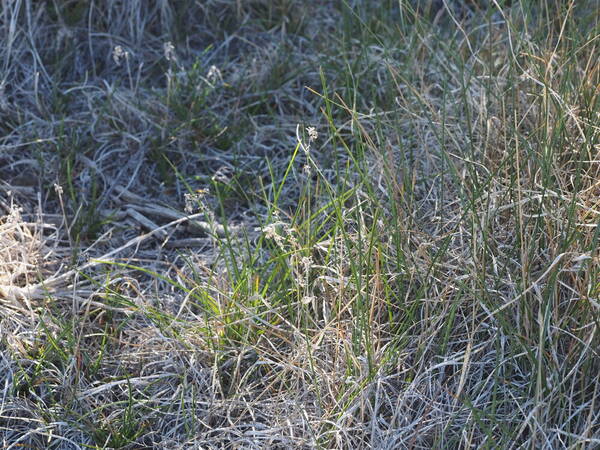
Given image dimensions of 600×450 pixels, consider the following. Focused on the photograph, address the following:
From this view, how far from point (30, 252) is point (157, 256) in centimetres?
38

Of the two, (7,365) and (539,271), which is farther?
(7,365)

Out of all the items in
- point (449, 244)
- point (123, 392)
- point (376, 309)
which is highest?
point (449, 244)

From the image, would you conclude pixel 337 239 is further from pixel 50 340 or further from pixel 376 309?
pixel 50 340

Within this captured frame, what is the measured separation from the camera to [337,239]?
228 centimetres

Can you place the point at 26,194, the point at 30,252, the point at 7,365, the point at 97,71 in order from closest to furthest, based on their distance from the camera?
the point at 7,365 < the point at 30,252 < the point at 26,194 < the point at 97,71

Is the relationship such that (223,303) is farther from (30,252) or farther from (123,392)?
(30,252)

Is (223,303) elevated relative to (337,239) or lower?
lower

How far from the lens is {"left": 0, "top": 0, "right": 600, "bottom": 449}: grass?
1.94 m

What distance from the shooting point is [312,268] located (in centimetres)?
228

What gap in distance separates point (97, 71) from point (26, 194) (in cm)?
68

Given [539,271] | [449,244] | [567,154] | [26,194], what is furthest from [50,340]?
[567,154]

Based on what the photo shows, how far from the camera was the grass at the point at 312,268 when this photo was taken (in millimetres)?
1944

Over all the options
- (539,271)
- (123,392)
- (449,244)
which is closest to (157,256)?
(123,392)

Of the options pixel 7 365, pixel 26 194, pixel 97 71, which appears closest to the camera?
pixel 7 365
